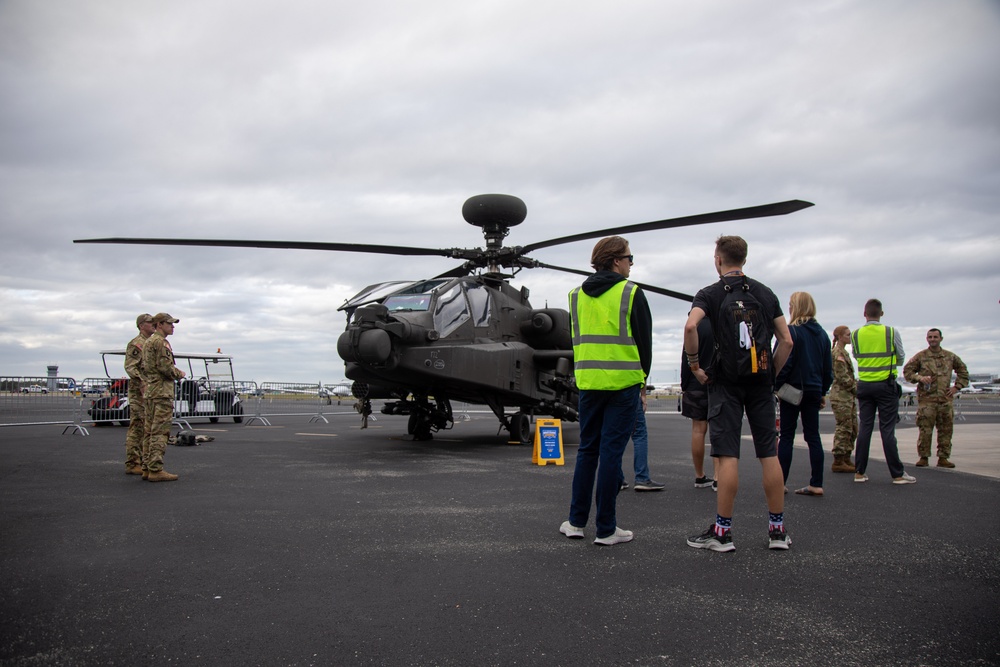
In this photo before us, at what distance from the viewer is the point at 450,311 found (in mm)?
9898

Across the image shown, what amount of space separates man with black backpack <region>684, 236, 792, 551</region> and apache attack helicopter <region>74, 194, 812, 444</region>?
374 centimetres

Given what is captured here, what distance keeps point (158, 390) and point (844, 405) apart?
303 inches

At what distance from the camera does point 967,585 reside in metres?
3.10

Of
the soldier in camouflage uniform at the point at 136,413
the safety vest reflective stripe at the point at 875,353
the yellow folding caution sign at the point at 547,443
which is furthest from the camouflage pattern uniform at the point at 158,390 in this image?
the safety vest reflective stripe at the point at 875,353

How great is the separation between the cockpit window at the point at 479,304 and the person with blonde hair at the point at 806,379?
5.35 metres

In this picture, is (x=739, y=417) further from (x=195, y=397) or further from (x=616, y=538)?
(x=195, y=397)

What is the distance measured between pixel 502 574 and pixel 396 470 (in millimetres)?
4285

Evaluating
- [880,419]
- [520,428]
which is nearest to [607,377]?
[880,419]

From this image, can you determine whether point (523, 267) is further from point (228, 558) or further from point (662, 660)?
point (662, 660)

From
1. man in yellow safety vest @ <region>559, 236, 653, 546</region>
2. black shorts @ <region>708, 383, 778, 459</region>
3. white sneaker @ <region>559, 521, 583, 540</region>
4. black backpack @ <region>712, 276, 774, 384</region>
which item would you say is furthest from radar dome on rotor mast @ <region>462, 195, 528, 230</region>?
white sneaker @ <region>559, 521, 583, 540</region>

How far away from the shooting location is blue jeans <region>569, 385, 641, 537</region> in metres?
4.01

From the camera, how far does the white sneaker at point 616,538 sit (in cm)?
391

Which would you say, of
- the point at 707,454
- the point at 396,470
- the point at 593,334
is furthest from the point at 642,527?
the point at 707,454

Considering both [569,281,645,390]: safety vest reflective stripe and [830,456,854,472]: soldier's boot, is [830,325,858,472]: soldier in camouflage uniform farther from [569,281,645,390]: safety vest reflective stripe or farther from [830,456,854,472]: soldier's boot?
[569,281,645,390]: safety vest reflective stripe
